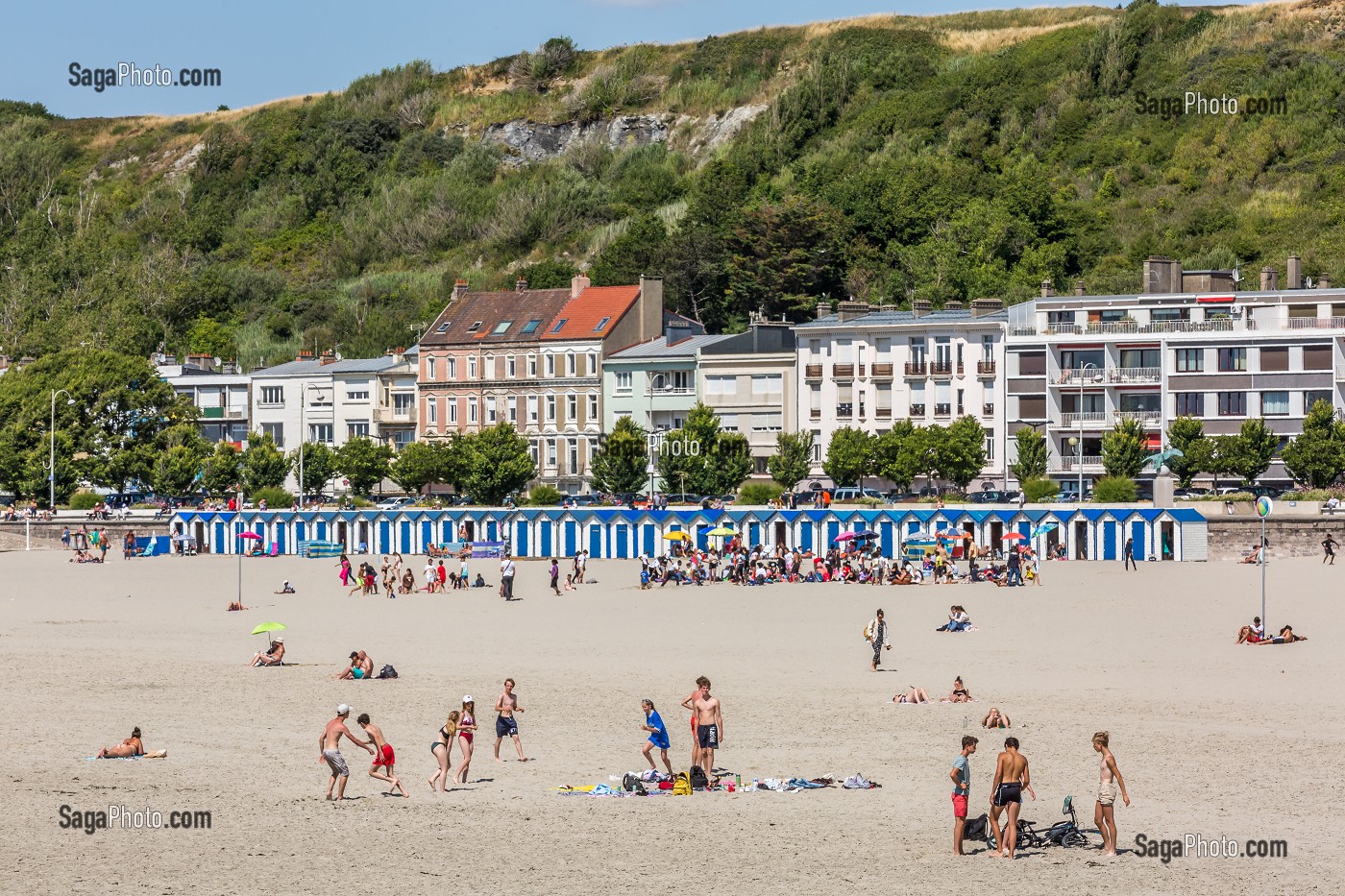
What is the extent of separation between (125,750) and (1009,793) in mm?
11229

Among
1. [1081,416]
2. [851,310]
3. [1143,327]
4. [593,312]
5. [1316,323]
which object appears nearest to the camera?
[1316,323]

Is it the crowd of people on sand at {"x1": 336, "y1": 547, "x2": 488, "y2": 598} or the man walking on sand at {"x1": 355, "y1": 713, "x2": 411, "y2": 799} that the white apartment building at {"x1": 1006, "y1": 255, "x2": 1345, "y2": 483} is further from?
the man walking on sand at {"x1": 355, "y1": 713, "x2": 411, "y2": 799}

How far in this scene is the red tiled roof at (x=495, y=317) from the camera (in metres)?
87.8

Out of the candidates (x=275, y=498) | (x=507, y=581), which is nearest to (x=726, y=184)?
(x=275, y=498)

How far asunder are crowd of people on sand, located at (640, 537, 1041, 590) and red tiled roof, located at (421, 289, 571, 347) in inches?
1348

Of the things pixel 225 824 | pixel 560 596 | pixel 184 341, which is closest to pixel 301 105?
pixel 184 341

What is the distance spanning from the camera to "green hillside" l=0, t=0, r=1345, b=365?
3720 inches

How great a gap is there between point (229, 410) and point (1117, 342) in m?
43.7

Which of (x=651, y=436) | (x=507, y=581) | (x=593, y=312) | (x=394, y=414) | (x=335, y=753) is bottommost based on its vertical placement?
(x=335, y=753)

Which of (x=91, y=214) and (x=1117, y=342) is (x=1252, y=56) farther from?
(x=91, y=214)

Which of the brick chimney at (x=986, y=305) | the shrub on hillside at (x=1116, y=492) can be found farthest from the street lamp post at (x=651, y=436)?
the shrub on hillside at (x=1116, y=492)

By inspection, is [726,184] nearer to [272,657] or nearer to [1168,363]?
[1168,363]

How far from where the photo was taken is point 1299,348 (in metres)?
71.5

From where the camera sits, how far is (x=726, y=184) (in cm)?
11356
